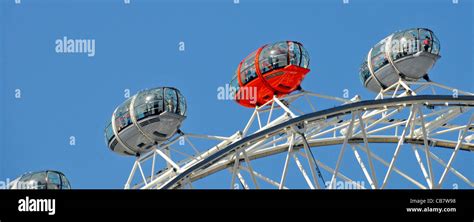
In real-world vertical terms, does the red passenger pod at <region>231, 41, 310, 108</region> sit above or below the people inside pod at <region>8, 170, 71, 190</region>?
above

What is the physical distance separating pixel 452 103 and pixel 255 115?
7.32 meters

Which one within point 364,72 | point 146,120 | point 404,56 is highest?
point 364,72

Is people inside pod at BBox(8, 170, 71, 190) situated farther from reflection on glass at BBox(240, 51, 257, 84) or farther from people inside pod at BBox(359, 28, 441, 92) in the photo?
people inside pod at BBox(359, 28, 441, 92)

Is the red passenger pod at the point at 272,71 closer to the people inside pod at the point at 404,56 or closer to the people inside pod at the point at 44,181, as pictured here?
the people inside pod at the point at 404,56

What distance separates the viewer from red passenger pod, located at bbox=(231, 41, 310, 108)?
45.9m

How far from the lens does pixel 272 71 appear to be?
45.9 m

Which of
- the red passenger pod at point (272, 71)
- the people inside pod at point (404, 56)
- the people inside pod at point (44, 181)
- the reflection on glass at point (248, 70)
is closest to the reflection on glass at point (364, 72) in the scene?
the people inside pod at point (404, 56)

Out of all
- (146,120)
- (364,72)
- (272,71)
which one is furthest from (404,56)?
(146,120)

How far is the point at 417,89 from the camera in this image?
4866 centimetres

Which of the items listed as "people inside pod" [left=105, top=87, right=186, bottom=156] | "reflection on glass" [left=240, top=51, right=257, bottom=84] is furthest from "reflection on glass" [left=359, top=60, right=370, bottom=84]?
"people inside pod" [left=105, top=87, right=186, bottom=156]

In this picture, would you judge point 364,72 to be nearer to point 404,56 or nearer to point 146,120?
point 404,56
